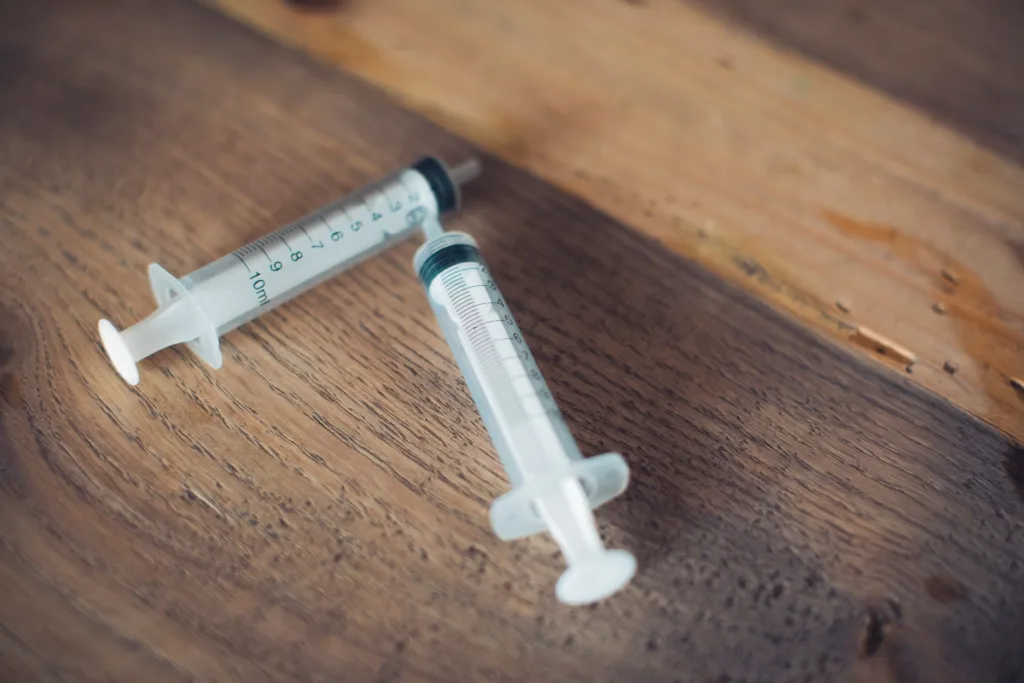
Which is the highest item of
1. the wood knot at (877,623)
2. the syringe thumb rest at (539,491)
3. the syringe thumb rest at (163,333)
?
the syringe thumb rest at (163,333)

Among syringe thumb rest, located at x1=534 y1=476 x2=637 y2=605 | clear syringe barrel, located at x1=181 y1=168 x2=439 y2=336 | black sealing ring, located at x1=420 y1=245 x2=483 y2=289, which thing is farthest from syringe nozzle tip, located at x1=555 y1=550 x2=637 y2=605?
clear syringe barrel, located at x1=181 y1=168 x2=439 y2=336

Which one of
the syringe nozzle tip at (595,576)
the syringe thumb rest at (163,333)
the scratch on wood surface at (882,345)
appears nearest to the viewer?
the syringe nozzle tip at (595,576)

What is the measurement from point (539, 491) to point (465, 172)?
461mm

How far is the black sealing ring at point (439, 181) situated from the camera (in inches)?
36.6

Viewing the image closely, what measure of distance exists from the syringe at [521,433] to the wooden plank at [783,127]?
252mm

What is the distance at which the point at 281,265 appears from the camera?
861 mm

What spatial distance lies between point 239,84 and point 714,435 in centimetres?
79

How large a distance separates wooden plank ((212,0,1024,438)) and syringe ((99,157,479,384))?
0.16m

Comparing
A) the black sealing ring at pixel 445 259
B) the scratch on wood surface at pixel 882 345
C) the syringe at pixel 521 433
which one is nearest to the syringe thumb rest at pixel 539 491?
the syringe at pixel 521 433

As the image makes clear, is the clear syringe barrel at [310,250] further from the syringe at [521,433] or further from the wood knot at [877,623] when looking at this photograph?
the wood knot at [877,623]

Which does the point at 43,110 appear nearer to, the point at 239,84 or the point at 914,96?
the point at 239,84

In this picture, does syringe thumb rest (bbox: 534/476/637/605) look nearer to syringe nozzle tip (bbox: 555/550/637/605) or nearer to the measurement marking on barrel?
syringe nozzle tip (bbox: 555/550/637/605)

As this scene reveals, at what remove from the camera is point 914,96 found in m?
1.14

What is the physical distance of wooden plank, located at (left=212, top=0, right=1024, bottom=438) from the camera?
946 mm
